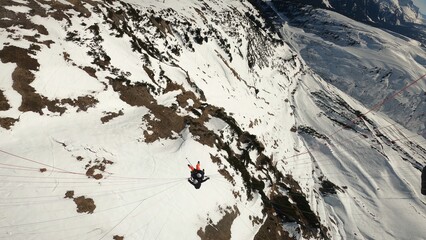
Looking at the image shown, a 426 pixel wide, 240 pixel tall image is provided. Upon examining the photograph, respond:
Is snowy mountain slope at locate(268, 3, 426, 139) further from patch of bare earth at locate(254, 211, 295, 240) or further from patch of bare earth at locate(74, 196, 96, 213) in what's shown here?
patch of bare earth at locate(74, 196, 96, 213)

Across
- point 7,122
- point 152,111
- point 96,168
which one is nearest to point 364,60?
point 152,111

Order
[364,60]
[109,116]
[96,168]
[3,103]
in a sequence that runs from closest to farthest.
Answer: [3,103]
[96,168]
[109,116]
[364,60]

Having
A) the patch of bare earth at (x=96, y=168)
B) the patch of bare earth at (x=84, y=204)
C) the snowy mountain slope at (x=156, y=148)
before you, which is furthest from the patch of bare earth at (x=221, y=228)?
the patch of bare earth at (x=96, y=168)

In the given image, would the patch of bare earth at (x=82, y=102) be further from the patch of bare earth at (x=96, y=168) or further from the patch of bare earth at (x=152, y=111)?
the patch of bare earth at (x=96, y=168)

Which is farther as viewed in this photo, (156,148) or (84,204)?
(156,148)

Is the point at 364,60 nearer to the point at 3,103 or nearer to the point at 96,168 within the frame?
the point at 96,168

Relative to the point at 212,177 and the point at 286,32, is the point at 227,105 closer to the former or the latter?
the point at 212,177
